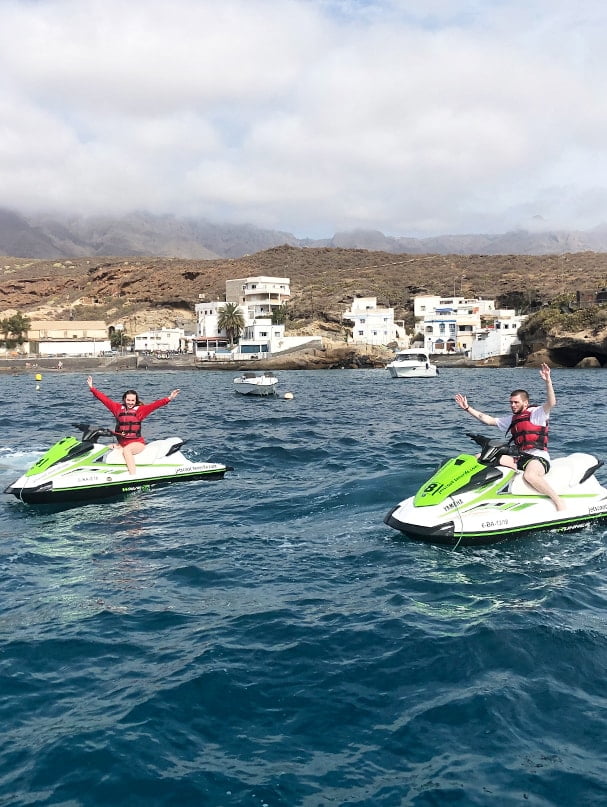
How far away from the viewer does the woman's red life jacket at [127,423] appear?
14.3 m

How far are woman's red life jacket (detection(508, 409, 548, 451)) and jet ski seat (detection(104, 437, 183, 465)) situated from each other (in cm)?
769

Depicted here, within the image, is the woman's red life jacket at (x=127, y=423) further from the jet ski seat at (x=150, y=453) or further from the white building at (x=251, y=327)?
the white building at (x=251, y=327)

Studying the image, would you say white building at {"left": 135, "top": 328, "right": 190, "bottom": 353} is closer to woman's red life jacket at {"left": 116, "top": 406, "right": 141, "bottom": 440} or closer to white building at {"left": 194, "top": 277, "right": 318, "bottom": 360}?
white building at {"left": 194, "top": 277, "right": 318, "bottom": 360}

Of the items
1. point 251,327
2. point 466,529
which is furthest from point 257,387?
point 251,327

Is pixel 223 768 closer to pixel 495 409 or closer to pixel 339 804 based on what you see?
pixel 339 804

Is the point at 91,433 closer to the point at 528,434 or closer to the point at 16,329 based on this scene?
the point at 528,434

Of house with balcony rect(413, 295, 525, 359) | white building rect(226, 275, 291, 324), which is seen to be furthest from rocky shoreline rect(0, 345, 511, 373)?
white building rect(226, 275, 291, 324)

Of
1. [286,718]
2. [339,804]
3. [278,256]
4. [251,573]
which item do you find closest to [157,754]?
[286,718]

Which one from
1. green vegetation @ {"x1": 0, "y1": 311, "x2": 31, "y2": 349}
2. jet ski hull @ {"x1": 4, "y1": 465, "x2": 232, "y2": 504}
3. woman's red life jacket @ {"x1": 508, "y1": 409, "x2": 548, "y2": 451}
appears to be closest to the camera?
woman's red life jacket @ {"x1": 508, "y1": 409, "x2": 548, "y2": 451}

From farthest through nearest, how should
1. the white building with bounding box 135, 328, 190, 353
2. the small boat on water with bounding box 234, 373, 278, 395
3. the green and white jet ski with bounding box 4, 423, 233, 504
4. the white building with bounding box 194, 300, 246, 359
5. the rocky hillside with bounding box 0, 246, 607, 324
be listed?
1. the rocky hillside with bounding box 0, 246, 607, 324
2. the white building with bounding box 135, 328, 190, 353
3. the white building with bounding box 194, 300, 246, 359
4. the small boat on water with bounding box 234, 373, 278, 395
5. the green and white jet ski with bounding box 4, 423, 233, 504

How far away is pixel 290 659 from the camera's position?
22.8ft

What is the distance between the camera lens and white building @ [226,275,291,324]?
121375 millimetres

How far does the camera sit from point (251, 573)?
9.58 metres

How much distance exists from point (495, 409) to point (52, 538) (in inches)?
1055
